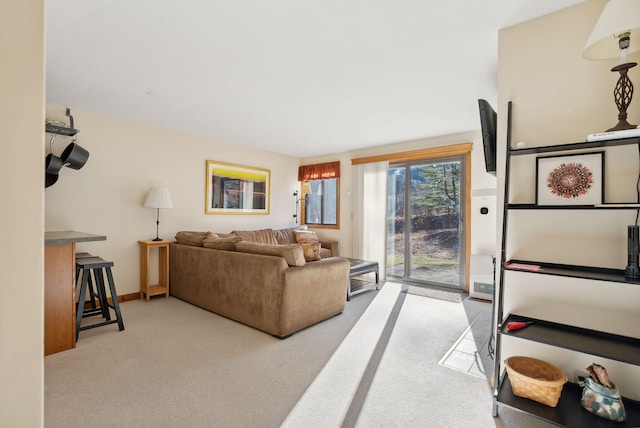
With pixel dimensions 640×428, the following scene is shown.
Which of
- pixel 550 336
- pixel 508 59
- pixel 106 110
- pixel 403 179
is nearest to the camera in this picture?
pixel 550 336

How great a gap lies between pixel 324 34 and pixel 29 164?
6.01 ft

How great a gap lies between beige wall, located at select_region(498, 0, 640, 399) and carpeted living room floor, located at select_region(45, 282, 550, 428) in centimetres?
63

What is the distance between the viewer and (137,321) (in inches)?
125

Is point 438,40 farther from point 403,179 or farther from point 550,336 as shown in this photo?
point 403,179

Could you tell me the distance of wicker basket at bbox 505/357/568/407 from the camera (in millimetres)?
1482

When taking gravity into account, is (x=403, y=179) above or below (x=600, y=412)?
above

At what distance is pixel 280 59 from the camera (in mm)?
2340

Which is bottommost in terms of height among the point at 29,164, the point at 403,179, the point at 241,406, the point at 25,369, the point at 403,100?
the point at 241,406

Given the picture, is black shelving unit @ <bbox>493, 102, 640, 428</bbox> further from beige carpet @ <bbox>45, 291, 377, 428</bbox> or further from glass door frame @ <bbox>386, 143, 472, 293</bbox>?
glass door frame @ <bbox>386, 143, 472, 293</bbox>

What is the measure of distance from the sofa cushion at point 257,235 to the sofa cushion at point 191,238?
745 mm

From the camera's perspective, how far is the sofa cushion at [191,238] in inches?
151

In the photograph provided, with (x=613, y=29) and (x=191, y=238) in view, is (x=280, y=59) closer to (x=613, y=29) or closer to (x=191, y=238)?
(x=613, y=29)

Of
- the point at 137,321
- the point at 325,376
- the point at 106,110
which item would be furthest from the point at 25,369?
the point at 106,110

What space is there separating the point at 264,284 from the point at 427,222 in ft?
10.1
